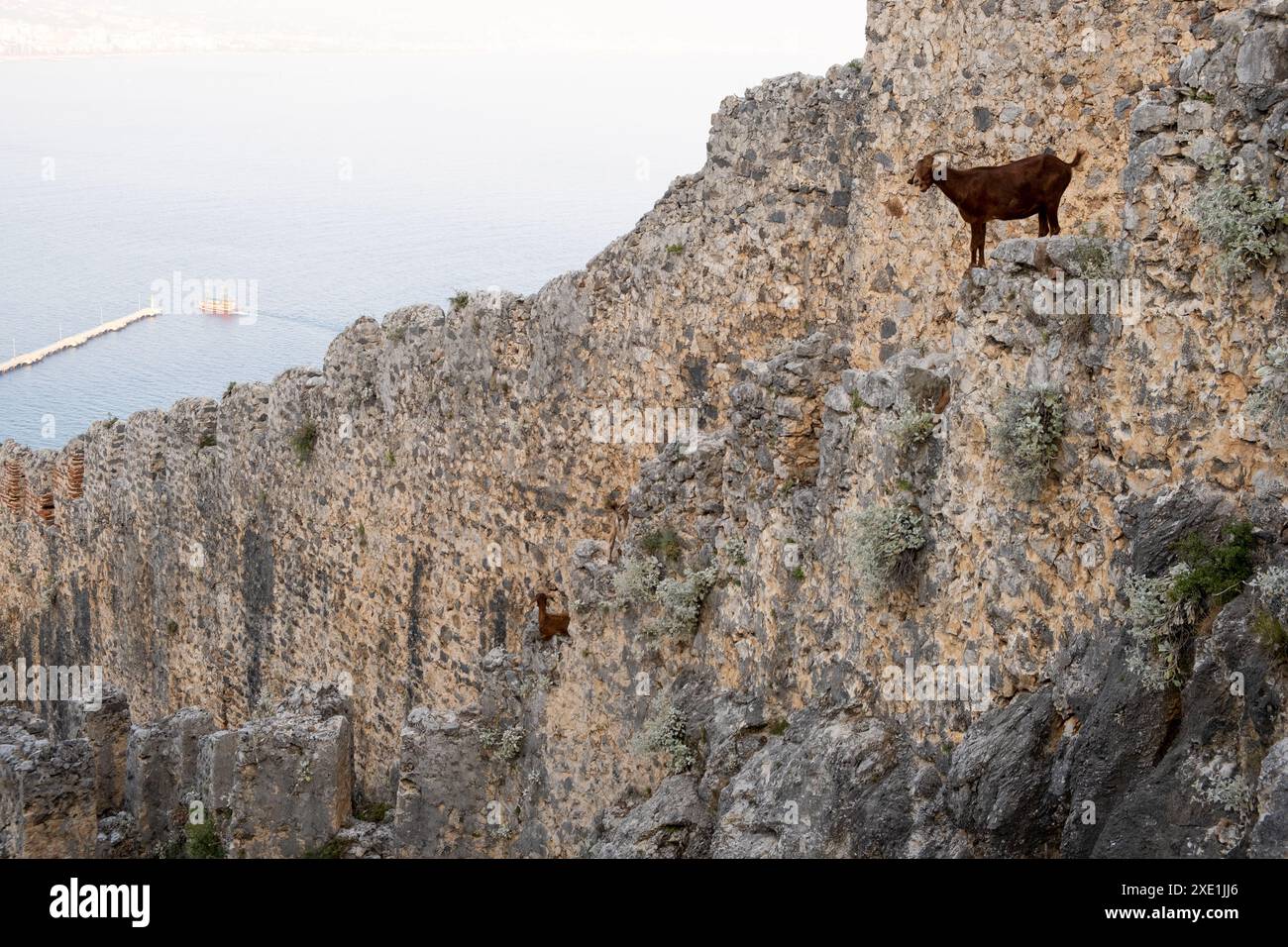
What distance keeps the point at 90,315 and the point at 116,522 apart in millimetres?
19976

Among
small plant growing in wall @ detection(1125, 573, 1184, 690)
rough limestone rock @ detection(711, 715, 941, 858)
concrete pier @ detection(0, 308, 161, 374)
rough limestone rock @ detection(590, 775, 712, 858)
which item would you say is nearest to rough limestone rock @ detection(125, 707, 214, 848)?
rough limestone rock @ detection(590, 775, 712, 858)

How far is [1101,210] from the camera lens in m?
10.1

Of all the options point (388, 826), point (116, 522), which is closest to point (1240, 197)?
point (388, 826)

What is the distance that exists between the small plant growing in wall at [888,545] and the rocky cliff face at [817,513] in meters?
0.02

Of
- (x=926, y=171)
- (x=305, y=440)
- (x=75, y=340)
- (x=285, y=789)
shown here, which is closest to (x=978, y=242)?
(x=926, y=171)

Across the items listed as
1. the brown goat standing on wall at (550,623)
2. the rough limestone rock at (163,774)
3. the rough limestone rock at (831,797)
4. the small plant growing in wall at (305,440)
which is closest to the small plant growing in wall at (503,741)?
the brown goat standing on wall at (550,623)

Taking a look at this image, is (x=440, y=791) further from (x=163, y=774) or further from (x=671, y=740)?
(x=163, y=774)

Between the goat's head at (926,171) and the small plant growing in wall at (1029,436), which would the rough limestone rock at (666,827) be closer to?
the small plant growing in wall at (1029,436)

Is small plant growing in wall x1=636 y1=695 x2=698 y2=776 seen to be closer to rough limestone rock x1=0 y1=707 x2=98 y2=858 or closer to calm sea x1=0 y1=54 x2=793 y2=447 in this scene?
rough limestone rock x1=0 y1=707 x2=98 y2=858

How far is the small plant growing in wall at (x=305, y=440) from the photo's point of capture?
1883 centimetres

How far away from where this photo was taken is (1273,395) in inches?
230

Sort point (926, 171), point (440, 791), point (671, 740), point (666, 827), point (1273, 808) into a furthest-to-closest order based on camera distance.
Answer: point (440, 791) → point (926, 171) → point (671, 740) → point (666, 827) → point (1273, 808)

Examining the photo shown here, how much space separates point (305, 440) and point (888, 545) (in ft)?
41.4
